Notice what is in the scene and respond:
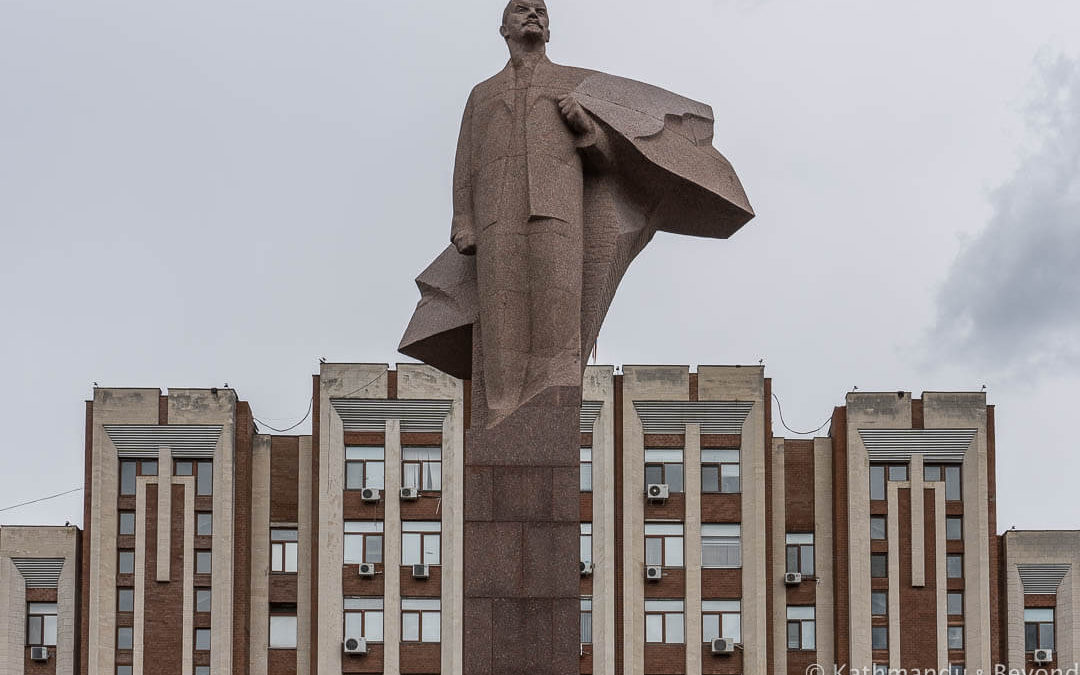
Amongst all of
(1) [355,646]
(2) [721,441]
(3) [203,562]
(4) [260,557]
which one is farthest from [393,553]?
(2) [721,441]

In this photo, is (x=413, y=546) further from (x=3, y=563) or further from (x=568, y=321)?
(x=568, y=321)

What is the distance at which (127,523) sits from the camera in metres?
51.2

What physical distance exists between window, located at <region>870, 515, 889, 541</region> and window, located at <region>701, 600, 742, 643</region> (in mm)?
3112

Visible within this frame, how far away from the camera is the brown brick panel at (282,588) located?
5178cm

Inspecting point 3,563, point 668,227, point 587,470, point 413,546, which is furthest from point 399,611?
point 668,227

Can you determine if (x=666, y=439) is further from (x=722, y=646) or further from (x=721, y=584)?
(x=722, y=646)

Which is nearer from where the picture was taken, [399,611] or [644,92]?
[644,92]

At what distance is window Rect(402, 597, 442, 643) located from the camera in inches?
2013

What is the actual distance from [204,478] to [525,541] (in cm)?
3472

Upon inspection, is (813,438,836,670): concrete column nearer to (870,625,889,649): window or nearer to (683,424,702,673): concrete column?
(870,625,889,649): window

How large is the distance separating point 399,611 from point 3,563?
7.99 meters

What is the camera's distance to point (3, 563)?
5116 centimetres

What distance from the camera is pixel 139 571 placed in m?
50.8

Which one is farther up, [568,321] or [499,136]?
[499,136]
